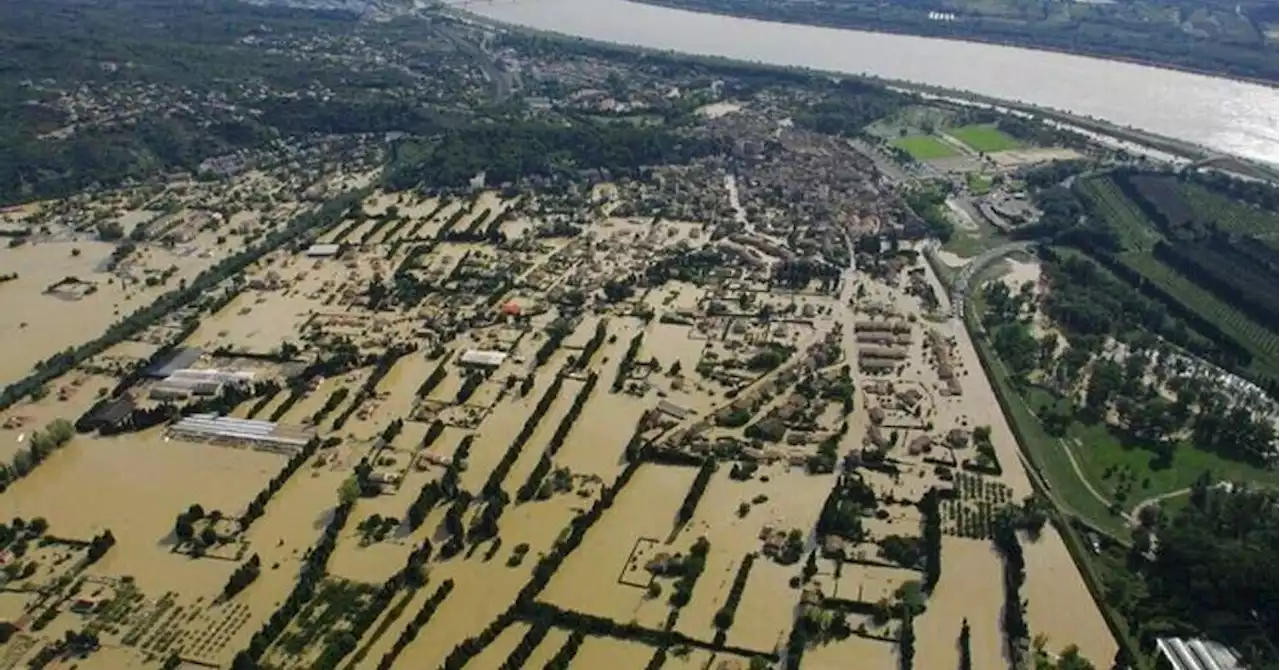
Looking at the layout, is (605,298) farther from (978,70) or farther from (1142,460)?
(978,70)

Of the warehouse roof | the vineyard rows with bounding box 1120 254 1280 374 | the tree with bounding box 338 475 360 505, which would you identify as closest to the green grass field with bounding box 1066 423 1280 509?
the warehouse roof

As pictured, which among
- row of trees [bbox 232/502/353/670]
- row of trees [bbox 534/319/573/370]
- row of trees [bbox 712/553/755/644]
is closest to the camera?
row of trees [bbox 232/502/353/670]

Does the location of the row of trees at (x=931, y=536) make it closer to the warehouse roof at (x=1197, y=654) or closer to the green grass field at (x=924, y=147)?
the warehouse roof at (x=1197, y=654)

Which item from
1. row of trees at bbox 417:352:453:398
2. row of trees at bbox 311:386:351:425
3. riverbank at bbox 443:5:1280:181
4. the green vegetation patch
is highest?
riverbank at bbox 443:5:1280:181

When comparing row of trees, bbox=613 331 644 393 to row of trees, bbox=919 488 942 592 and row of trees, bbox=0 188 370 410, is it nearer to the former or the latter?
row of trees, bbox=919 488 942 592

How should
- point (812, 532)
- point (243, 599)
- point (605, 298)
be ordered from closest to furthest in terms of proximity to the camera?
point (243, 599) < point (812, 532) < point (605, 298)

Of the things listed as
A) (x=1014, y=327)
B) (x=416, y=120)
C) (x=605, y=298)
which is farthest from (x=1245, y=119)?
(x=416, y=120)
